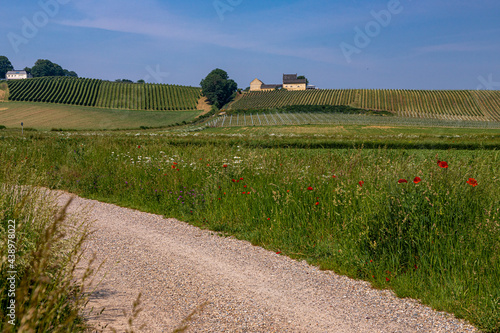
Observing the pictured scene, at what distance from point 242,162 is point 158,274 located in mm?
6452

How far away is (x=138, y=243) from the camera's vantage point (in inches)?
297

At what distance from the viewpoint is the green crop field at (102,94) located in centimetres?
9281

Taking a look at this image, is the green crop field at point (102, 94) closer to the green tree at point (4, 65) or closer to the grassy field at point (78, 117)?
Result: the grassy field at point (78, 117)

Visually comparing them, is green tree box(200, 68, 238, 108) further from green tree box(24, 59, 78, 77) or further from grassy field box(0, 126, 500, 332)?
grassy field box(0, 126, 500, 332)

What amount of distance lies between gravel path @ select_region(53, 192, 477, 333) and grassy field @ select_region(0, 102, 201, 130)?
65.1 m

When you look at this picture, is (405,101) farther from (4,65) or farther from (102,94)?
(4,65)

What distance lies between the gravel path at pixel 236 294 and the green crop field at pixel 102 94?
9267 cm

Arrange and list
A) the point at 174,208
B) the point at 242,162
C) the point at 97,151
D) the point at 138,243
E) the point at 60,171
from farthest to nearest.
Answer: the point at 97,151 → the point at 60,171 → the point at 242,162 → the point at 174,208 → the point at 138,243

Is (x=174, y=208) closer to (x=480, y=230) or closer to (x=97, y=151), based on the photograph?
(x=480, y=230)

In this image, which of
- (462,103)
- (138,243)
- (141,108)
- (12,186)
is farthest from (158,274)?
(462,103)

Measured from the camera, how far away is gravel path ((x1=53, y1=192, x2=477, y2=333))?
4449mm

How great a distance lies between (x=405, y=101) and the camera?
92500 millimetres

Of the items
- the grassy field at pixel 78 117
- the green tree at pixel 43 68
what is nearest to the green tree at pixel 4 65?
the green tree at pixel 43 68

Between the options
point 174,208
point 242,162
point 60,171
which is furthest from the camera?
point 60,171
